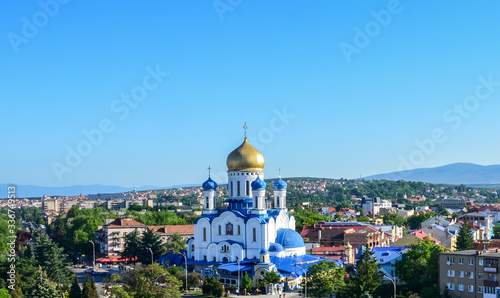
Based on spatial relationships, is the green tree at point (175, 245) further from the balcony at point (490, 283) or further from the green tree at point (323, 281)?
the balcony at point (490, 283)

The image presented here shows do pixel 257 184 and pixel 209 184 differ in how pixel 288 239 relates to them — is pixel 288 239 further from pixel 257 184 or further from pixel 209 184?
pixel 209 184

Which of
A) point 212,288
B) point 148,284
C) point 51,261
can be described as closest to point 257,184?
point 212,288

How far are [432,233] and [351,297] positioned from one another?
34.5 meters

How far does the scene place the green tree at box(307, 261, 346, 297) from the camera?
1656 inches

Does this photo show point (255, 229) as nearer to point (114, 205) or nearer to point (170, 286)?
point (170, 286)

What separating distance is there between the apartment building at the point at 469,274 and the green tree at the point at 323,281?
21.1 feet

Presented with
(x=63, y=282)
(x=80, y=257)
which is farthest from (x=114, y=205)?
(x=63, y=282)

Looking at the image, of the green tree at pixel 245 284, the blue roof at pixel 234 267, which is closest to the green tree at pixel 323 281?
the green tree at pixel 245 284

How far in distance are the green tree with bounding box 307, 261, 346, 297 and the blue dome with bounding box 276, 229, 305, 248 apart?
10.3 meters

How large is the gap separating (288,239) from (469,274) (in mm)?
18298

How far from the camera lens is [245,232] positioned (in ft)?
178

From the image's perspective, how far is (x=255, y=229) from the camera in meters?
53.8

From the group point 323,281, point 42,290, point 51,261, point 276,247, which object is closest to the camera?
point 42,290

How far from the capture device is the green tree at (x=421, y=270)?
4088cm
